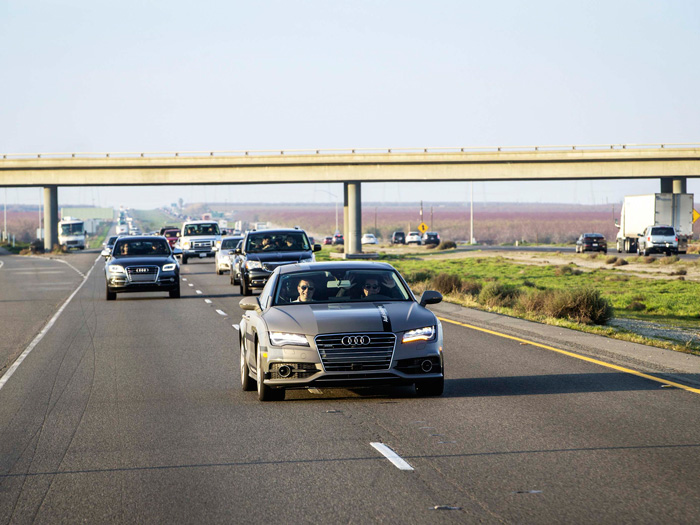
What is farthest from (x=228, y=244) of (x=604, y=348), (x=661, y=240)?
(x=661, y=240)

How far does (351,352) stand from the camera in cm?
1054

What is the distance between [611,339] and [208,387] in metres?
7.81

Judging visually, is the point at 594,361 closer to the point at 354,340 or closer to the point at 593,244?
the point at 354,340

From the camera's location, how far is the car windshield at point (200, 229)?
190 feet

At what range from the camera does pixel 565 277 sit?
157 feet

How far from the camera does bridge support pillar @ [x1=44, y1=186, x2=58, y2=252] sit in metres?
84.1

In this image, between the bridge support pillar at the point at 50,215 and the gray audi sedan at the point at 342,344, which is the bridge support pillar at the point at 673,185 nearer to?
the bridge support pillar at the point at 50,215

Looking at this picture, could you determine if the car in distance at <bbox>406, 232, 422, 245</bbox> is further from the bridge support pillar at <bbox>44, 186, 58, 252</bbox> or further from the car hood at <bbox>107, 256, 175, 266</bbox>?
the car hood at <bbox>107, 256, 175, 266</bbox>

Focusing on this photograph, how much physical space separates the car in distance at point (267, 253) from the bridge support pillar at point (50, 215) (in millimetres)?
54454

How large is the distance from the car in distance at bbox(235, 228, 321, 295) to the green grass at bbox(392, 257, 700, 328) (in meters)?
8.22

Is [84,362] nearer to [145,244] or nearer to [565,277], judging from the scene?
[145,244]

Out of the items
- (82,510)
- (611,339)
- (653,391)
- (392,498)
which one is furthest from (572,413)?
(611,339)

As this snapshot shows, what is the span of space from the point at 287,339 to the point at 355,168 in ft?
212

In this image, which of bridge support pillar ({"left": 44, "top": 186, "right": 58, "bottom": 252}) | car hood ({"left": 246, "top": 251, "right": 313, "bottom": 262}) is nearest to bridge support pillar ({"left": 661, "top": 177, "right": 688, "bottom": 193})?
bridge support pillar ({"left": 44, "top": 186, "right": 58, "bottom": 252})
